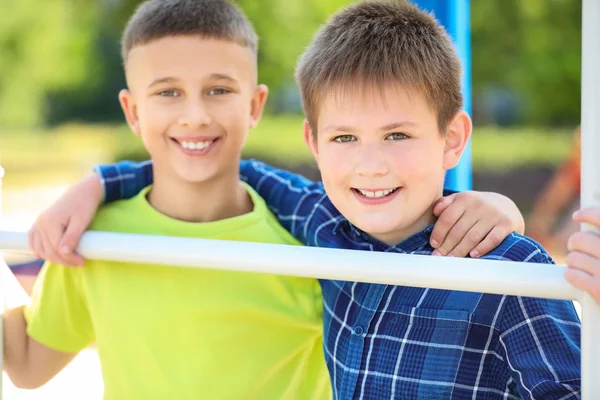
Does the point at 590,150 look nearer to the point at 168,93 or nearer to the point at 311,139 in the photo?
the point at 311,139

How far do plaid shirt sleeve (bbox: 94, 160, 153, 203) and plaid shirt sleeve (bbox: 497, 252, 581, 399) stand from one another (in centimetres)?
96

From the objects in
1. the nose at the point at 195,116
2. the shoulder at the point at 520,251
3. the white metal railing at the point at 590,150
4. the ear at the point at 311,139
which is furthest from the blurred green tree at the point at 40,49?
the white metal railing at the point at 590,150

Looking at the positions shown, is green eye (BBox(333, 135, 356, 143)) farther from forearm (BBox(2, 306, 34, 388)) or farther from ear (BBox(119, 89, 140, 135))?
forearm (BBox(2, 306, 34, 388))

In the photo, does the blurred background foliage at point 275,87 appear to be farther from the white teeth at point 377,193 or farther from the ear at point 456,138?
the white teeth at point 377,193

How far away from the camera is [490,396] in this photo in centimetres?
129

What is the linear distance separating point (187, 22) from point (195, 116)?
237mm

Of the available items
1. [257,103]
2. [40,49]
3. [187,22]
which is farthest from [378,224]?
[40,49]

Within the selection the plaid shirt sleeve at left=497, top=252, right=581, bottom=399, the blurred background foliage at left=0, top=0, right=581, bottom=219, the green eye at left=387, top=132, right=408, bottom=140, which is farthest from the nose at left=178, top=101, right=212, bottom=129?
the blurred background foliage at left=0, top=0, right=581, bottom=219

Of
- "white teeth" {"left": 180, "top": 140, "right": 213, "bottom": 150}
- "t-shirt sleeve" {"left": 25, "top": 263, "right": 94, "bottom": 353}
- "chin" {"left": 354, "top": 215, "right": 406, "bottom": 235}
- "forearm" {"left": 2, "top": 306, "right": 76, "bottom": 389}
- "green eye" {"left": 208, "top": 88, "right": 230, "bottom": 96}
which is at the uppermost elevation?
"green eye" {"left": 208, "top": 88, "right": 230, "bottom": 96}

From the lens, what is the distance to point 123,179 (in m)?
1.82

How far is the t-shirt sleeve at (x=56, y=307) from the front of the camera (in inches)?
68.4

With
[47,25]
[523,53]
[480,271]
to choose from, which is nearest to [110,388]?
[480,271]

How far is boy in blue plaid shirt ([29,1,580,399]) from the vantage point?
1.27 m

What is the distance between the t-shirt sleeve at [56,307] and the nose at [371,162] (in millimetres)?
729
